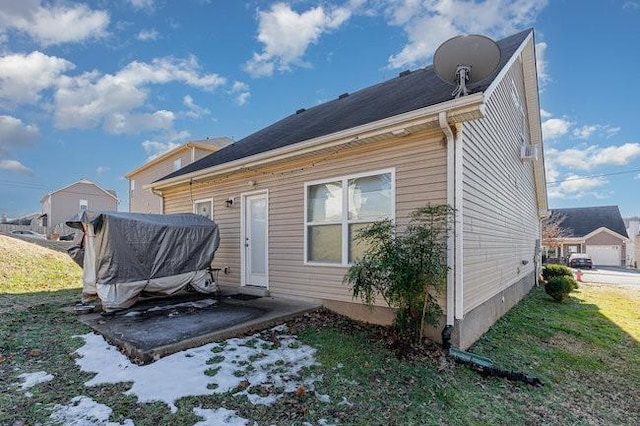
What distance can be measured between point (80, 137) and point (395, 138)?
2095 centimetres

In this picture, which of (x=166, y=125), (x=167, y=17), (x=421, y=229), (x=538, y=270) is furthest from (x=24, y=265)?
(x=538, y=270)

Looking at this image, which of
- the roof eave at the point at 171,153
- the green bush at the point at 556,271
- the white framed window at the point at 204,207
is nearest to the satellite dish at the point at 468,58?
the white framed window at the point at 204,207

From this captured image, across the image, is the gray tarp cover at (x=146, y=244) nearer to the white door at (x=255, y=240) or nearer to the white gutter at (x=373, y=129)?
the white door at (x=255, y=240)

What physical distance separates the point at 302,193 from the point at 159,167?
2215cm

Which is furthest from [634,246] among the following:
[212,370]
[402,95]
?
[212,370]

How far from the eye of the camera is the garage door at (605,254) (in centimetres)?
3369

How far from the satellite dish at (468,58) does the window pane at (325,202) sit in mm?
2379

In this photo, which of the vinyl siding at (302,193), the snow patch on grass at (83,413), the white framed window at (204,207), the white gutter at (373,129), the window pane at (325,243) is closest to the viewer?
the snow patch on grass at (83,413)

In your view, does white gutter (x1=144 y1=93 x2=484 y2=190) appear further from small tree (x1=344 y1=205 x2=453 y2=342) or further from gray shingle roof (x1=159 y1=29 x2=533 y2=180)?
small tree (x1=344 y1=205 x2=453 y2=342)

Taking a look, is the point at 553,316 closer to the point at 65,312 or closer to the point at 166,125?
the point at 65,312

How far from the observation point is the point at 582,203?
3991 cm

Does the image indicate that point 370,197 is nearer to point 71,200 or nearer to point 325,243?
point 325,243

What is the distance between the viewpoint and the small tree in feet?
13.9

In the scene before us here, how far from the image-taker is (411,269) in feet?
13.8
